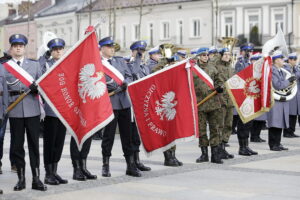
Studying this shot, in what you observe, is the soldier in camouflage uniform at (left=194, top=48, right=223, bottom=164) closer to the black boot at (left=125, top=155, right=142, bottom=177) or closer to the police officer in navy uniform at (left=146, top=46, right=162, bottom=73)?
the police officer in navy uniform at (left=146, top=46, right=162, bottom=73)

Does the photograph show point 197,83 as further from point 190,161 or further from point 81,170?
point 81,170

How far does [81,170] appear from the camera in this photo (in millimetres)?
10836

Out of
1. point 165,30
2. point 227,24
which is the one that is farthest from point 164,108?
point 165,30

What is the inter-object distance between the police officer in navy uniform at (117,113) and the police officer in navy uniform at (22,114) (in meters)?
1.40

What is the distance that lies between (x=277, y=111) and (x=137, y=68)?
4.37 m

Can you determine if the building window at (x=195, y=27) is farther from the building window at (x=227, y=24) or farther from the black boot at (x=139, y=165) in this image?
the black boot at (x=139, y=165)

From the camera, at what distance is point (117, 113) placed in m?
11.2

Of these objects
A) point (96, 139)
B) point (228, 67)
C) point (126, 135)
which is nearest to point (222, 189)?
point (126, 135)

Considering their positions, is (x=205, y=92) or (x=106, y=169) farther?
(x=205, y=92)

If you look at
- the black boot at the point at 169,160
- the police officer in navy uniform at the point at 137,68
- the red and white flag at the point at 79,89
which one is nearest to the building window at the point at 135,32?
the black boot at the point at 169,160

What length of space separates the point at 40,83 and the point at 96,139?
8363 millimetres

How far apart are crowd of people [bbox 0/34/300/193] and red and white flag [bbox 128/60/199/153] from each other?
22cm

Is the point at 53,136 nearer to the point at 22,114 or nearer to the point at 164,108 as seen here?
the point at 22,114

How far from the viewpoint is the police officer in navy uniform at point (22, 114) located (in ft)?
31.9
